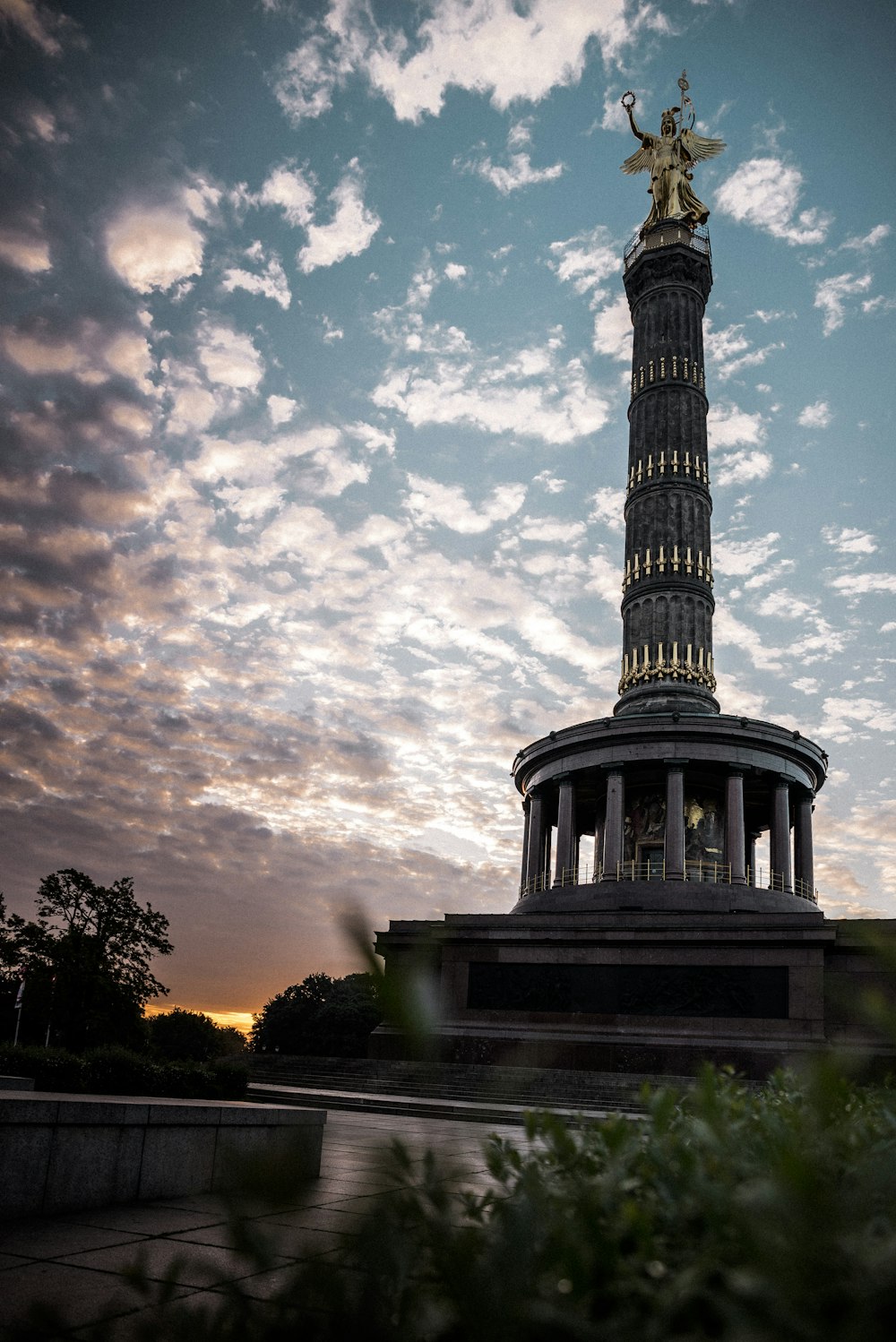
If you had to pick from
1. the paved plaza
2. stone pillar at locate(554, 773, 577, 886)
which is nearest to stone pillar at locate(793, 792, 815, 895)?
stone pillar at locate(554, 773, 577, 886)

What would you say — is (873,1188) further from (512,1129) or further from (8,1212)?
(512,1129)

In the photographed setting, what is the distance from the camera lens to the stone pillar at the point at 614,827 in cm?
3228

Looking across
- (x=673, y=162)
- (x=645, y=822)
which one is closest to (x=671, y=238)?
(x=673, y=162)

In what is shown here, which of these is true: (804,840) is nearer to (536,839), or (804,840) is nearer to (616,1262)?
(536,839)

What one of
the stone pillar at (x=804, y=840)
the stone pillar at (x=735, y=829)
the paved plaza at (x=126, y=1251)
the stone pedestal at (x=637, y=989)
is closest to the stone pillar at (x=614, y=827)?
the stone pillar at (x=735, y=829)

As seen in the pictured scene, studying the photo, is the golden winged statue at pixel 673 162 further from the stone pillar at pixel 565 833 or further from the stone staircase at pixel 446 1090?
the stone staircase at pixel 446 1090

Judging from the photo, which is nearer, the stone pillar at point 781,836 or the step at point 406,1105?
the step at point 406,1105

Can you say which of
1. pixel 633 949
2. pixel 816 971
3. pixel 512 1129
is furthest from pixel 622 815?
pixel 512 1129

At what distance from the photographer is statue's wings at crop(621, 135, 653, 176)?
46688 mm

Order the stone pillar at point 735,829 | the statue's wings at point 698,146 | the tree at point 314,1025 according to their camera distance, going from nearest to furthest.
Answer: the stone pillar at point 735,829, the tree at point 314,1025, the statue's wings at point 698,146

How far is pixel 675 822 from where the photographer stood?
31.9 meters

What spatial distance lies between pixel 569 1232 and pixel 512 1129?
542 inches

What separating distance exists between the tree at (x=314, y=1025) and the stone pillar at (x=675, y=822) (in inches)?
538

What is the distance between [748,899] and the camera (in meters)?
30.5
